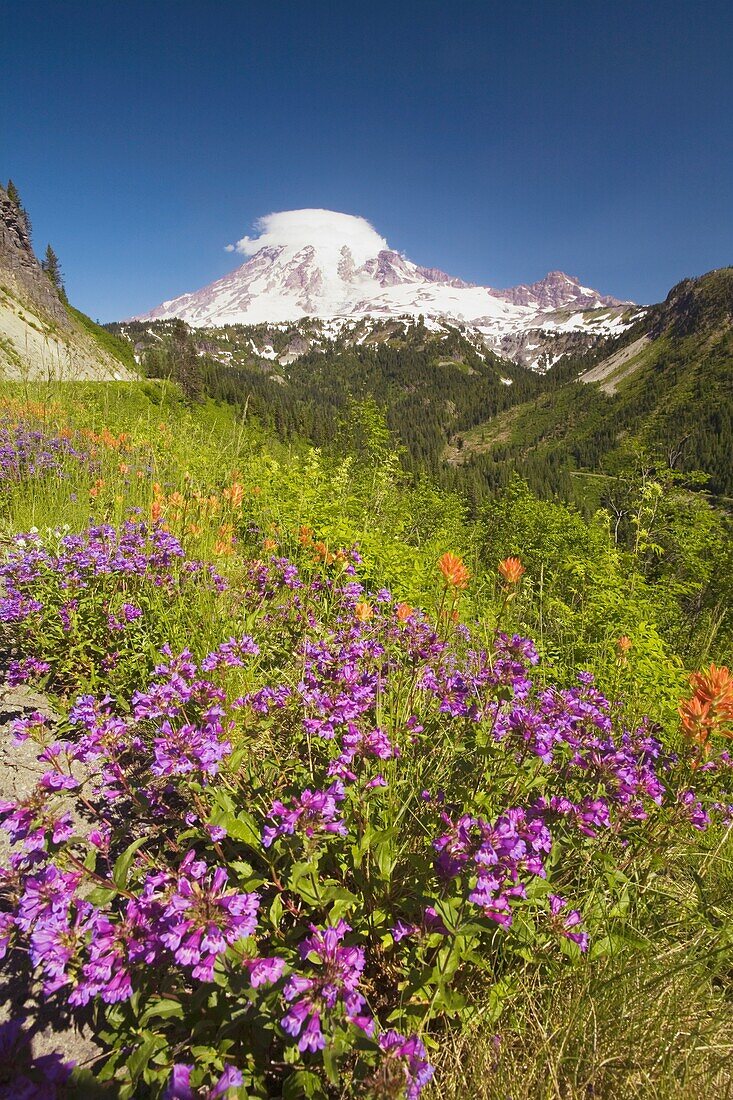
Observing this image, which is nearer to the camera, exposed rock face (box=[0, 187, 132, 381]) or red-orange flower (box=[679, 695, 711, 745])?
red-orange flower (box=[679, 695, 711, 745])

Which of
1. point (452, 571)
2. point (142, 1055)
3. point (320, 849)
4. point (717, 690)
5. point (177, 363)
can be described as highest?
point (177, 363)

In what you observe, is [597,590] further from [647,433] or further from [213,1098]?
[647,433]

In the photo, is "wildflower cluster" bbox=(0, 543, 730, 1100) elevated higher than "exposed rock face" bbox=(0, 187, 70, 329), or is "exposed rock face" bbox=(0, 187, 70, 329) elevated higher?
"exposed rock face" bbox=(0, 187, 70, 329)

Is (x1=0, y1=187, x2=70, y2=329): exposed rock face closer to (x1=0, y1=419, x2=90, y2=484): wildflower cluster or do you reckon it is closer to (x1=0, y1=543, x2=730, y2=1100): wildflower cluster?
(x1=0, y1=419, x2=90, y2=484): wildflower cluster

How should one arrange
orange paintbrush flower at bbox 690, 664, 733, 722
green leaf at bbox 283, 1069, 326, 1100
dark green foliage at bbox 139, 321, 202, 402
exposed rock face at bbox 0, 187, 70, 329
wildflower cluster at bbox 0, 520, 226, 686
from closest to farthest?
green leaf at bbox 283, 1069, 326, 1100 < orange paintbrush flower at bbox 690, 664, 733, 722 < wildflower cluster at bbox 0, 520, 226, 686 < dark green foliage at bbox 139, 321, 202, 402 < exposed rock face at bbox 0, 187, 70, 329

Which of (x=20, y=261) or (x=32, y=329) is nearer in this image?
(x=32, y=329)

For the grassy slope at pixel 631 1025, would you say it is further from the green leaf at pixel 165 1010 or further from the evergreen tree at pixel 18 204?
the evergreen tree at pixel 18 204

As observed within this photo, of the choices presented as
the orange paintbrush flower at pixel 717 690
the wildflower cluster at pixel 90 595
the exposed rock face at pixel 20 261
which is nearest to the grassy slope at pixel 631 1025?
the orange paintbrush flower at pixel 717 690

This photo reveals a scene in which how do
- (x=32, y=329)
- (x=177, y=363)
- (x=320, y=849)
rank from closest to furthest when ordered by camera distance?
(x=320, y=849) → (x=177, y=363) → (x=32, y=329)

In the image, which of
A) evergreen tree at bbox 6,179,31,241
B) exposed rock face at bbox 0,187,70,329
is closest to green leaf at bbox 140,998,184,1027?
exposed rock face at bbox 0,187,70,329

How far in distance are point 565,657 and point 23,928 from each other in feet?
19.2

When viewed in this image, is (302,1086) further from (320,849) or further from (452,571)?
(452,571)

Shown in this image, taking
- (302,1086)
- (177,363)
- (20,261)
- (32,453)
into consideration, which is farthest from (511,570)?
(20,261)

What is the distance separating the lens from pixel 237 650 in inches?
115
